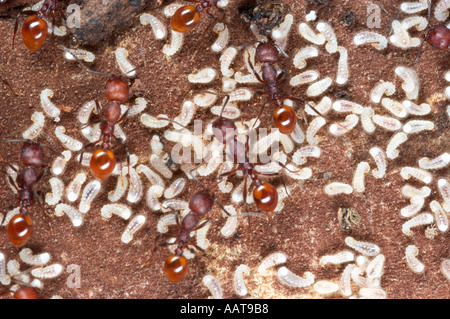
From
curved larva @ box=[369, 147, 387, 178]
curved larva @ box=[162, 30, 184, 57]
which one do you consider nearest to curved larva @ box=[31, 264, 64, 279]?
curved larva @ box=[162, 30, 184, 57]

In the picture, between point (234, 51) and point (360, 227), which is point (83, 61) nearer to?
point (234, 51)

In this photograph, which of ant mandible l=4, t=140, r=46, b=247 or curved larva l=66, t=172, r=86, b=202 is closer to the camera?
ant mandible l=4, t=140, r=46, b=247

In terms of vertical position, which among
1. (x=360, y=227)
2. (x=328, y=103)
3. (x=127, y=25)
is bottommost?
(x=360, y=227)

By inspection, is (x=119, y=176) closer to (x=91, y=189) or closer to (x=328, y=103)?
(x=91, y=189)

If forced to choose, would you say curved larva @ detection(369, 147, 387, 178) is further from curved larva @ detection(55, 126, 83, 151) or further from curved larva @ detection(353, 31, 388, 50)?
curved larva @ detection(55, 126, 83, 151)

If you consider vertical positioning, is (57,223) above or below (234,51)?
below

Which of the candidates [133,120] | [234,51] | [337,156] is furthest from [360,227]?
[133,120]
